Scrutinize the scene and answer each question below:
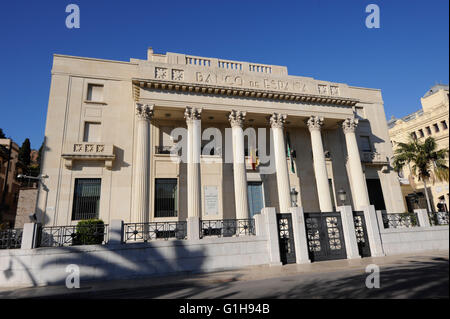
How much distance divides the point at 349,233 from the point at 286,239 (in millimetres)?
3738

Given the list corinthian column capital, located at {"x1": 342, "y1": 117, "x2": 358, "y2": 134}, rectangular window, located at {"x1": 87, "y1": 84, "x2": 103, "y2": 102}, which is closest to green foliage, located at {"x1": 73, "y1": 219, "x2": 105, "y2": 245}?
rectangular window, located at {"x1": 87, "y1": 84, "x2": 103, "y2": 102}

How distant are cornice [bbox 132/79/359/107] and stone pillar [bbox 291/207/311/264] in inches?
428

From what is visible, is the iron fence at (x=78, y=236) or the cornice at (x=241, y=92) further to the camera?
the cornice at (x=241, y=92)

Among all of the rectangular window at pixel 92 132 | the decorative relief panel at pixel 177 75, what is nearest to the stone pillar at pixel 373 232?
the decorative relief panel at pixel 177 75

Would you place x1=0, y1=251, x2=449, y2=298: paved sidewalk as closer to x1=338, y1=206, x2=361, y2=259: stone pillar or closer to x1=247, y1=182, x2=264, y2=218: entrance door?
x1=338, y1=206, x2=361, y2=259: stone pillar

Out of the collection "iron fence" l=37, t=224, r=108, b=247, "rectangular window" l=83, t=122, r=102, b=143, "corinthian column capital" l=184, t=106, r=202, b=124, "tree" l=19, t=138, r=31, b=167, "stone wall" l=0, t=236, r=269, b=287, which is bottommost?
"stone wall" l=0, t=236, r=269, b=287

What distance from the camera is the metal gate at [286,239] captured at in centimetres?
1398

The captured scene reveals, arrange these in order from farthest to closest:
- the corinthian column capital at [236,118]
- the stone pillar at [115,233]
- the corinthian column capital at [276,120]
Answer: the corinthian column capital at [276,120] → the corinthian column capital at [236,118] → the stone pillar at [115,233]

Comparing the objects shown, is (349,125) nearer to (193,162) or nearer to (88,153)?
(193,162)

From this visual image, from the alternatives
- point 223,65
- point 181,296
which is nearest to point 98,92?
point 223,65

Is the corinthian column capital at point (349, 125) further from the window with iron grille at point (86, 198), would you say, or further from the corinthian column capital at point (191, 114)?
the window with iron grille at point (86, 198)

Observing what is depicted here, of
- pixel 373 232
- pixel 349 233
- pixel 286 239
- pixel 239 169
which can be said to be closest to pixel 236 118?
pixel 239 169

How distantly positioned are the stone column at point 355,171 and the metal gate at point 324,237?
8.28 meters

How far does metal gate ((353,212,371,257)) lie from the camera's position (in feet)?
50.2
